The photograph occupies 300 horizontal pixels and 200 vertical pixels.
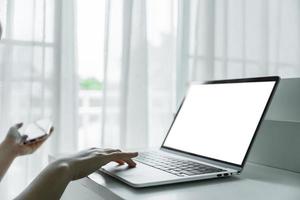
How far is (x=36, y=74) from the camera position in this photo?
1.21 metres

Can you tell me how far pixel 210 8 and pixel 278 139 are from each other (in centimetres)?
99

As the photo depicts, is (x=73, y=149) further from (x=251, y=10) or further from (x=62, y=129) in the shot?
(x=251, y=10)

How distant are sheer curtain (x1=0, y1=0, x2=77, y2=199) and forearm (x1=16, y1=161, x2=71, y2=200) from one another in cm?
66

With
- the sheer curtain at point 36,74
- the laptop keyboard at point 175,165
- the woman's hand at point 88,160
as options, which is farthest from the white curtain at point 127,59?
the woman's hand at point 88,160

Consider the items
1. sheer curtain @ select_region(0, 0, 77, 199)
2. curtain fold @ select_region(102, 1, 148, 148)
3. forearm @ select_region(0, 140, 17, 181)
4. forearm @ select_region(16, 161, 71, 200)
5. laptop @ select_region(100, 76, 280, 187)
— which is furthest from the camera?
curtain fold @ select_region(102, 1, 148, 148)

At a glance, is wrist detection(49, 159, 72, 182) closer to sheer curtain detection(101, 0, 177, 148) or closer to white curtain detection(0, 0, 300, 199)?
white curtain detection(0, 0, 300, 199)

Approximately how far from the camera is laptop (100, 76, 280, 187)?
0.67m

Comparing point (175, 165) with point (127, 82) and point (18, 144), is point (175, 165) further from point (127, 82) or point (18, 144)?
point (127, 82)

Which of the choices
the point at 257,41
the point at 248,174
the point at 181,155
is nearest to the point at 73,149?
the point at 181,155

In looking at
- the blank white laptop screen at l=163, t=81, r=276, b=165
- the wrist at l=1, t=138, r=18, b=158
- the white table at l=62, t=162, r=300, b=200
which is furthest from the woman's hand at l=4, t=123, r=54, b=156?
the blank white laptop screen at l=163, t=81, r=276, b=165

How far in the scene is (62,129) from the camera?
1.27 m

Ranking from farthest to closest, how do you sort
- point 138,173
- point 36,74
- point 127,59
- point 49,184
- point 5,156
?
point 127,59 < point 36,74 < point 5,156 < point 138,173 < point 49,184

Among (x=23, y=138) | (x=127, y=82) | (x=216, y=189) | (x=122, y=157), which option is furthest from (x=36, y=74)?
(x=216, y=189)

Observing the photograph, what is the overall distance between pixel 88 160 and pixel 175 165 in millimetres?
203
